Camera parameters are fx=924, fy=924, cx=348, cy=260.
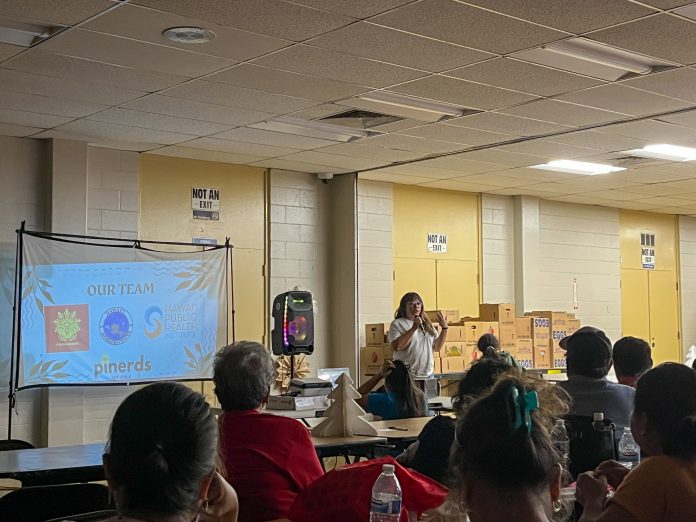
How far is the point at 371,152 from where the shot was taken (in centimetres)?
838

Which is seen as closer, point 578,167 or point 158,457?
point 158,457

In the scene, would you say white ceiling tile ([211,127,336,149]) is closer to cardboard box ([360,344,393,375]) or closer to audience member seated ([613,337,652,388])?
cardboard box ([360,344,393,375])

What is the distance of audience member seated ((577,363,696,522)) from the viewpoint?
2365 mm

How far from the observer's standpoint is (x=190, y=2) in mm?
4484

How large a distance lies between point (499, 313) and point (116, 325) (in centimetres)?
436

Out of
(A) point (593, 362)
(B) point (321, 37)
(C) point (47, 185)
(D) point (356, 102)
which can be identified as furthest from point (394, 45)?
(C) point (47, 185)

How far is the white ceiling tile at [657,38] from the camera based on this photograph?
483cm

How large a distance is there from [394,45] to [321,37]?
0.43 metres

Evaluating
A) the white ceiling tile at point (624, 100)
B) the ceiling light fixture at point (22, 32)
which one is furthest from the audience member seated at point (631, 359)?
the ceiling light fixture at point (22, 32)

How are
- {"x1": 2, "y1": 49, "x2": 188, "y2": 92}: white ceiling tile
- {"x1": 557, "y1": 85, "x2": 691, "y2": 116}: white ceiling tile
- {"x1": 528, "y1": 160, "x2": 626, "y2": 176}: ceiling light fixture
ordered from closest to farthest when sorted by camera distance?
{"x1": 2, "y1": 49, "x2": 188, "y2": 92}: white ceiling tile, {"x1": 557, "y1": 85, "x2": 691, "y2": 116}: white ceiling tile, {"x1": 528, "y1": 160, "x2": 626, "y2": 176}: ceiling light fixture

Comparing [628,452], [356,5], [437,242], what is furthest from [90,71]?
[437,242]

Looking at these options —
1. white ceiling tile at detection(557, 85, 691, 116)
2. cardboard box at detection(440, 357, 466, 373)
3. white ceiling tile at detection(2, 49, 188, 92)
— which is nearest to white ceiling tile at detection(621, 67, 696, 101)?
white ceiling tile at detection(557, 85, 691, 116)

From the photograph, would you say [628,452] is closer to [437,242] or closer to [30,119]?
[30,119]

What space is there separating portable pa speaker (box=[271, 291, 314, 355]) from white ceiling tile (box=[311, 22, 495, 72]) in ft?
11.6
